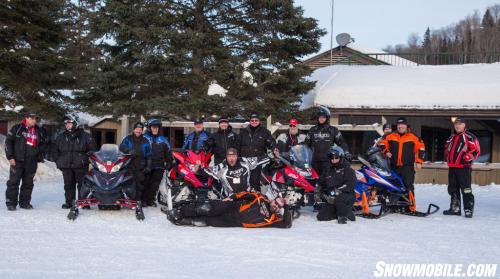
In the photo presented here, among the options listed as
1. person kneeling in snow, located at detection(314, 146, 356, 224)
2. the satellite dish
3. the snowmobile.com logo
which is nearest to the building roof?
the satellite dish

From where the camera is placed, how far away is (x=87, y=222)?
7.07 meters

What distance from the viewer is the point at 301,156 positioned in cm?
816

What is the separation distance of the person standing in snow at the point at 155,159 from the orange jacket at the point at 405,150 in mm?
3630

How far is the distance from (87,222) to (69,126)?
6.16ft

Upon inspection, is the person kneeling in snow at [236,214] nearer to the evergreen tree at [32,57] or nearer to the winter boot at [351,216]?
the winter boot at [351,216]

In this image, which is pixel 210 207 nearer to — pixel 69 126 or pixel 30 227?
pixel 30 227

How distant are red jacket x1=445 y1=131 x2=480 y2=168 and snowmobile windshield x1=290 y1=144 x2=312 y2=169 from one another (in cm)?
241

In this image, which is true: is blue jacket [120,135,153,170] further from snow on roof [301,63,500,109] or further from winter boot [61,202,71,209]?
snow on roof [301,63,500,109]

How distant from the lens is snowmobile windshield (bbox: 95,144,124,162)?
7.93 meters

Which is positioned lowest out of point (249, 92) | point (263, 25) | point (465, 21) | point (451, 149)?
point (451, 149)

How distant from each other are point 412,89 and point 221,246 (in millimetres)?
12711

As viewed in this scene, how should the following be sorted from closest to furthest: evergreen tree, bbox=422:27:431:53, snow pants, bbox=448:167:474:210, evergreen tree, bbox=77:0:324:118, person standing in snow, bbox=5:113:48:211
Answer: person standing in snow, bbox=5:113:48:211, snow pants, bbox=448:167:474:210, evergreen tree, bbox=77:0:324:118, evergreen tree, bbox=422:27:431:53

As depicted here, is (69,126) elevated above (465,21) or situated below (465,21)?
below

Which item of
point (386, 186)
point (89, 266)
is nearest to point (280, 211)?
point (386, 186)
